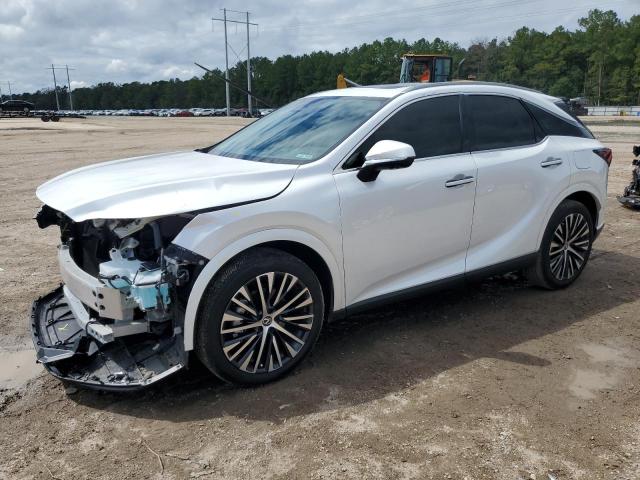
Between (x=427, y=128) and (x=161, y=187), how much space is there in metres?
2.01

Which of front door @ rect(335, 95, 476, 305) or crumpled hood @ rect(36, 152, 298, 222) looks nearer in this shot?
crumpled hood @ rect(36, 152, 298, 222)

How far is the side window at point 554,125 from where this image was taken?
4.94 m

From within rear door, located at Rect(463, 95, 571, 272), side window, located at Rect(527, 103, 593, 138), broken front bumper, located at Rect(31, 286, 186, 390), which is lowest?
broken front bumper, located at Rect(31, 286, 186, 390)

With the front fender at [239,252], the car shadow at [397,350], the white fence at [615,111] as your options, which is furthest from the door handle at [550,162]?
the white fence at [615,111]

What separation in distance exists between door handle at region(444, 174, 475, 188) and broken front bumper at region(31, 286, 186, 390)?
2.17 metres

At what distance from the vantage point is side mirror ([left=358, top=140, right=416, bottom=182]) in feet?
11.5

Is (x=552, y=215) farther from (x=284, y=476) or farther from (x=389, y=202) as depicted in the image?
(x=284, y=476)

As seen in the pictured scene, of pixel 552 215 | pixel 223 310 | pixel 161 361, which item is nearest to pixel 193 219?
pixel 223 310

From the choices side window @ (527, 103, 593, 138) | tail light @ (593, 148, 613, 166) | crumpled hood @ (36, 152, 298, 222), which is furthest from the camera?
tail light @ (593, 148, 613, 166)

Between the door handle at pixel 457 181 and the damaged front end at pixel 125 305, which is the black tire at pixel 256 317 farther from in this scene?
the door handle at pixel 457 181

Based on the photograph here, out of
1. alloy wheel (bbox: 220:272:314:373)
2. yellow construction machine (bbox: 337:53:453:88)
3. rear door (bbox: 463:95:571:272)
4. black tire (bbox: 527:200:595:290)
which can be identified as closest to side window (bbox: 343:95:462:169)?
rear door (bbox: 463:95:571:272)

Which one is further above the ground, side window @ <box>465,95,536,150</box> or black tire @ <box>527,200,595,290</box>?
side window @ <box>465,95,536,150</box>

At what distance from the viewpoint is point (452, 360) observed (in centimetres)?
389

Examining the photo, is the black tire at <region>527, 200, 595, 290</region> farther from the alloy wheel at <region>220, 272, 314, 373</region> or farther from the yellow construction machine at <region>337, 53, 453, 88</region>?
the yellow construction machine at <region>337, 53, 453, 88</region>
